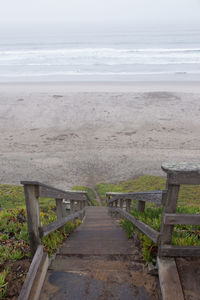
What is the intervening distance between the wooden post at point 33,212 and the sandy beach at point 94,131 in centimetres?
1076

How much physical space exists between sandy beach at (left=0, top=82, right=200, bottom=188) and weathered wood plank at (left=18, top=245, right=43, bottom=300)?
1088 centimetres

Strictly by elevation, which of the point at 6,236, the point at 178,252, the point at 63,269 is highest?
the point at 178,252

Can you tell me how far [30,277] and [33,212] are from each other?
28.5 inches

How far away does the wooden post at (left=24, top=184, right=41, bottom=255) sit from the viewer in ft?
A: 10.1

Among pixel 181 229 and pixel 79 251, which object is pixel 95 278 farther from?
pixel 181 229

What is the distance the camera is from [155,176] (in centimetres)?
1469

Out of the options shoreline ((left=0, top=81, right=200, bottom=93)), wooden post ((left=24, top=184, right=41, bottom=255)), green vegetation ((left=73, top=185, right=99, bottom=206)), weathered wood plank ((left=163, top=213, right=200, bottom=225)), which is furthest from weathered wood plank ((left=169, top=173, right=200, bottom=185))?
shoreline ((left=0, top=81, right=200, bottom=93))

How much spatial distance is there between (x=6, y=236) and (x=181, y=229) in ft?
10.0

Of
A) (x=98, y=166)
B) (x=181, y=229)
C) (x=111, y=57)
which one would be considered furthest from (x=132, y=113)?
(x=111, y=57)

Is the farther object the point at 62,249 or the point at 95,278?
the point at 62,249

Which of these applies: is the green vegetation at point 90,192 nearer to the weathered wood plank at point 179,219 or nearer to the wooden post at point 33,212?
the wooden post at point 33,212

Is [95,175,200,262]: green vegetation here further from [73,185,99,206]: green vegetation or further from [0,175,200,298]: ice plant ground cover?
[73,185,99,206]: green vegetation

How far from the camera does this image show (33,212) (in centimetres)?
316

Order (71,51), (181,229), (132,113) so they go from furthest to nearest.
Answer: (71,51) < (132,113) < (181,229)
